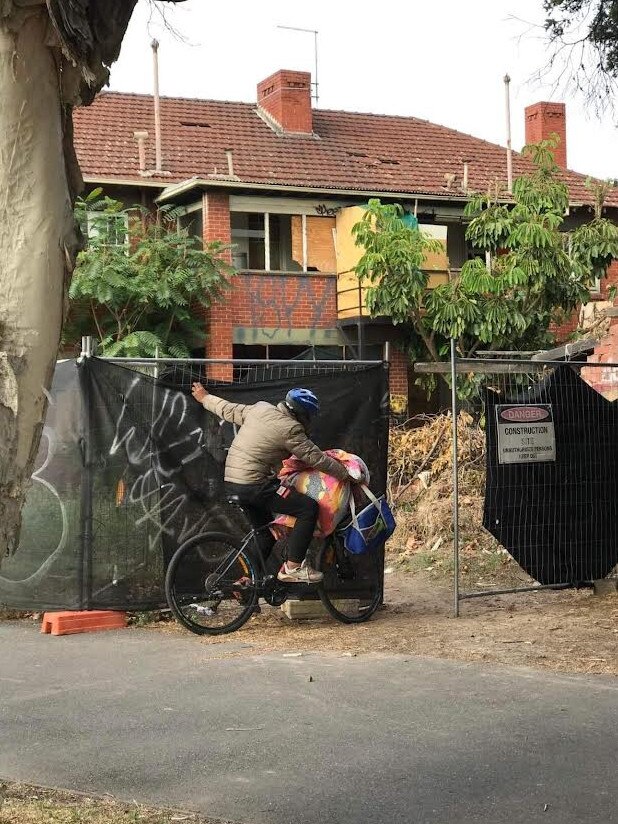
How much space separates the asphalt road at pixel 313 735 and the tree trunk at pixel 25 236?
1.97 metres

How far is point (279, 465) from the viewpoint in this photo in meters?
9.41

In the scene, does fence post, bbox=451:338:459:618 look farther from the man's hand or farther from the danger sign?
the man's hand

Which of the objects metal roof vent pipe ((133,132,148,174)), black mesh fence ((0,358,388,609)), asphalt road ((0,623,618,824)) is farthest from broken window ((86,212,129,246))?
asphalt road ((0,623,618,824))

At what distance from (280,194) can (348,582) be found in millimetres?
Result: 20730

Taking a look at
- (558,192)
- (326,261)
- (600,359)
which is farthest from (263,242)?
(600,359)

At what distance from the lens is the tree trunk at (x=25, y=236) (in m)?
4.07

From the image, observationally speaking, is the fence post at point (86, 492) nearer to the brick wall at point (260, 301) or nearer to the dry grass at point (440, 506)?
the dry grass at point (440, 506)

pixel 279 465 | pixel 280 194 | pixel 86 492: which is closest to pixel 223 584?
pixel 279 465

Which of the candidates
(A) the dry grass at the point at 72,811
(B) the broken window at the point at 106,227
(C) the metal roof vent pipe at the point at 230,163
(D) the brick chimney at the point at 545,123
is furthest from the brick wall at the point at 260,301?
(A) the dry grass at the point at 72,811

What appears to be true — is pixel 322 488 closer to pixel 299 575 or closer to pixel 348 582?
pixel 299 575

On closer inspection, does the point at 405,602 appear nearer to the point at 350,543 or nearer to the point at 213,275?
the point at 350,543

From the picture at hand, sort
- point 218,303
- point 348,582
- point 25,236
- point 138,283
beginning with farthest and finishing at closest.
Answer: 1. point 218,303
2. point 138,283
3. point 348,582
4. point 25,236

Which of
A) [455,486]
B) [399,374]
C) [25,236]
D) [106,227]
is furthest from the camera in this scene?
[399,374]

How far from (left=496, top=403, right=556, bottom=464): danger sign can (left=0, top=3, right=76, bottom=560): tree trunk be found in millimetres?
6496
